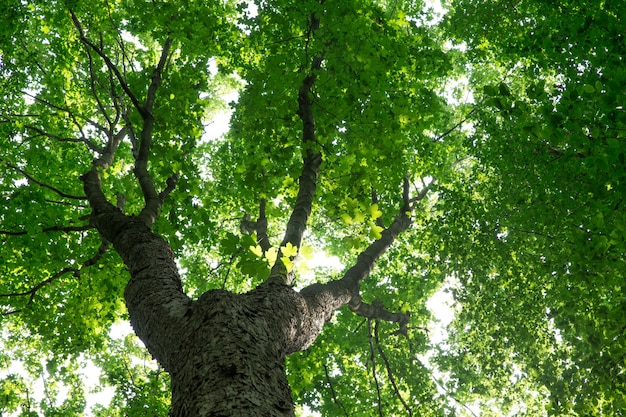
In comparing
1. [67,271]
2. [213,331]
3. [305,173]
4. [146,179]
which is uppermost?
[146,179]

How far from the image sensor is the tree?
105 inches

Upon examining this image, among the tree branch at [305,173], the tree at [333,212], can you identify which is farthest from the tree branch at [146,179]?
the tree branch at [305,173]

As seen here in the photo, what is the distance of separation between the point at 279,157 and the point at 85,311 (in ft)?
12.1

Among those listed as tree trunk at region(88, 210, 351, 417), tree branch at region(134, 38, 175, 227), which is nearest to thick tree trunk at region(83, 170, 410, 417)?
tree trunk at region(88, 210, 351, 417)

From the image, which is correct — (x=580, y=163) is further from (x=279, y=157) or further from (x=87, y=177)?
(x=87, y=177)

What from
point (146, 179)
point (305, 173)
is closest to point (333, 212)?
point (305, 173)

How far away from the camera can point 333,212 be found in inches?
175

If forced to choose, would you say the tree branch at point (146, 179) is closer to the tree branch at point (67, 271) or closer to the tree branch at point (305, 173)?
the tree branch at point (67, 271)

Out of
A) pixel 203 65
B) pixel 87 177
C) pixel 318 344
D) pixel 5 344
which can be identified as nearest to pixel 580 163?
pixel 318 344

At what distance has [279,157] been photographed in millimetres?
4414

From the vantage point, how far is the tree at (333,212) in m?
2.68

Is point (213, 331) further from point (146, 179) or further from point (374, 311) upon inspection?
point (374, 311)

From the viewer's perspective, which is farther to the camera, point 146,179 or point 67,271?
point 67,271

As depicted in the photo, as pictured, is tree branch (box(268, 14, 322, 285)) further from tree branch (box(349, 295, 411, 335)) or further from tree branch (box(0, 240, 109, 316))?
tree branch (box(0, 240, 109, 316))
